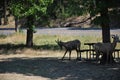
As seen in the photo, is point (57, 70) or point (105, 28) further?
point (105, 28)

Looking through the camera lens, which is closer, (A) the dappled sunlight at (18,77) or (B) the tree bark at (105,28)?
(A) the dappled sunlight at (18,77)

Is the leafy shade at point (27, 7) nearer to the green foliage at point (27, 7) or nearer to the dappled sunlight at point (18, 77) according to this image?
the green foliage at point (27, 7)

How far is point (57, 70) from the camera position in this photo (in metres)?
21.2

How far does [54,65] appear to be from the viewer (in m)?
23.2

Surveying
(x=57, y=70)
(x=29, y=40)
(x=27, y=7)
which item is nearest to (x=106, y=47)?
(x=57, y=70)

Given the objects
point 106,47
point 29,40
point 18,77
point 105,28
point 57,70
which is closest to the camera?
point 18,77

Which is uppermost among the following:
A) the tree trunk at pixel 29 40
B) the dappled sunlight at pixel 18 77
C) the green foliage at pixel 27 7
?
the green foliage at pixel 27 7

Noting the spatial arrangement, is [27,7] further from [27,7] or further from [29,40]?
[29,40]

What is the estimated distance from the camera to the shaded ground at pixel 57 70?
19.1 metres

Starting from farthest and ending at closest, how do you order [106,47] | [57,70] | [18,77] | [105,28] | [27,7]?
[27,7] → [105,28] → [106,47] → [57,70] → [18,77]

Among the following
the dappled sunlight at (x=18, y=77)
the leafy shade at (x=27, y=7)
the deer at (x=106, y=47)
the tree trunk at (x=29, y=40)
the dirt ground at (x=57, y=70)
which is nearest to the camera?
the dappled sunlight at (x=18, y=77)

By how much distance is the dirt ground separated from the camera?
19.1 m

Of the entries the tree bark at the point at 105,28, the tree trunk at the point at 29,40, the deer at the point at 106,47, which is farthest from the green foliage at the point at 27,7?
the deer at the point at 106,47

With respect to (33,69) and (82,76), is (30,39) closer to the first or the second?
(33,69)
